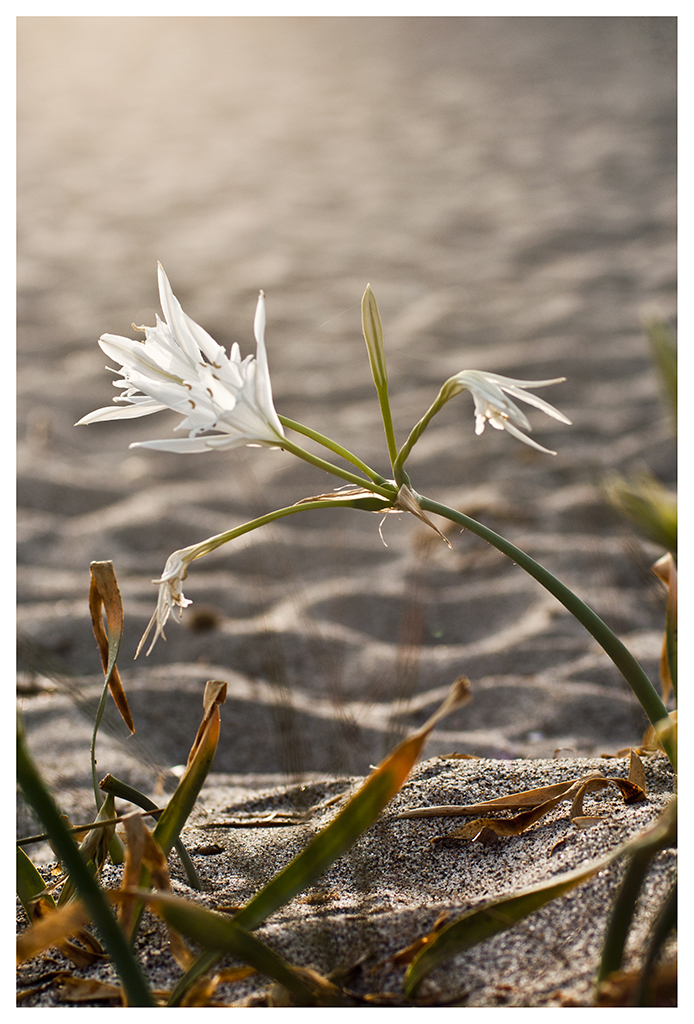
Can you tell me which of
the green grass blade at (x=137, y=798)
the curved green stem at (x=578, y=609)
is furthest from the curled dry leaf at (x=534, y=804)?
the green grass blade at (x=137, y=798)

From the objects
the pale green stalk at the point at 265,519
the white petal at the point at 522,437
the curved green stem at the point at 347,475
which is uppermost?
the white petal at the point at 522,437

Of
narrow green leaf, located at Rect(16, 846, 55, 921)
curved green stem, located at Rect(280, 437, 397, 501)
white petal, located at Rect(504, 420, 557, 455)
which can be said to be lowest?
narrow green leaf, located at Rect(16, 846, 55, 921)

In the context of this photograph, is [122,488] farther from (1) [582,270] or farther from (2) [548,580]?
(1) [582,270]

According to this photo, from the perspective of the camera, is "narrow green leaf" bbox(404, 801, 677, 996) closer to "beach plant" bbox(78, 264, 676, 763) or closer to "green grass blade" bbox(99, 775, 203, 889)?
"beach plant" bbox(78, 264, 676, 763)

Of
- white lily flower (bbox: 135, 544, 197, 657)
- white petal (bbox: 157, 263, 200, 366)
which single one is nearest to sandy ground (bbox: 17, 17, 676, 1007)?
white lily flower (bbox: 135, 544, 197, 657)

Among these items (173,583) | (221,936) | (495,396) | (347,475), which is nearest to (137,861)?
(221,936)

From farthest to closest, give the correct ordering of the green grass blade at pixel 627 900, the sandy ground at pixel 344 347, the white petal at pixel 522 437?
the sandy ground at pixel 344 347 < the white petal at pixel 522 437 < the green grass blade at pixel 627 900

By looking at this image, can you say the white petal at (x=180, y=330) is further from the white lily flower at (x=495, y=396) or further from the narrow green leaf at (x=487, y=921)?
the narrow green leaf at (x=487, y=921)

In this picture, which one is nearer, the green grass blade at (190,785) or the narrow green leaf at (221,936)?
the narrow green leaf at (221,936)
